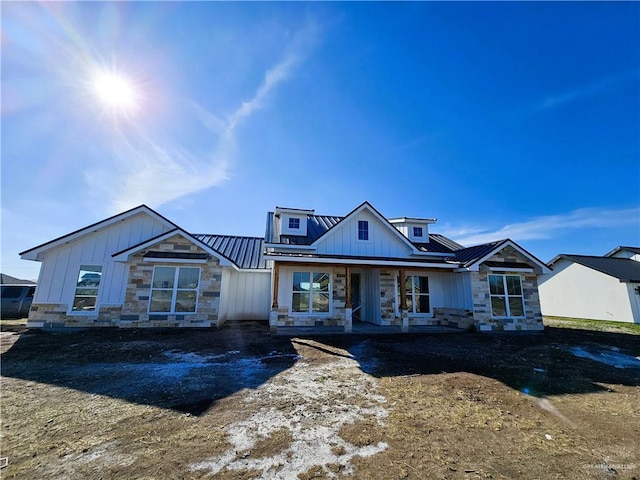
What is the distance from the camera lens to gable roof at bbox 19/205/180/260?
11.0 metres

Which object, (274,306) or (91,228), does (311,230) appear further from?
(91,228)

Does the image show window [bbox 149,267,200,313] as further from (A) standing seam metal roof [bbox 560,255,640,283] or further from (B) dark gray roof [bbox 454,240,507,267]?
(A) standing seam metal roof [bbox 560,255,640,283]

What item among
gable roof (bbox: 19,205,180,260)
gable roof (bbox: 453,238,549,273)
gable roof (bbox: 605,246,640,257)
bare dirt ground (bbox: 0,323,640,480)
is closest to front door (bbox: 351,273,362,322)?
gable roof (bbox: 453,238,549,273)

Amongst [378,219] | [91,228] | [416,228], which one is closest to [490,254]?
[416,228]

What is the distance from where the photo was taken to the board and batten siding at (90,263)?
11.3 meters

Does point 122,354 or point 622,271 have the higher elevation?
point 622,271

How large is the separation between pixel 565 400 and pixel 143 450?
6.65 m

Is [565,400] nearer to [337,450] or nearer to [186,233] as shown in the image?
[337,450]

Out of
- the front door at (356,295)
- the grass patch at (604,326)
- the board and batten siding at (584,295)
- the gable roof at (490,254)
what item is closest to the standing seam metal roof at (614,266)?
the board and batten siding at (584,295)

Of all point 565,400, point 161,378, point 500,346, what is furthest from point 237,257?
point 565,400

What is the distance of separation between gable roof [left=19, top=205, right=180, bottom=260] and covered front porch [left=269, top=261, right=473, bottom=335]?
6.25 m

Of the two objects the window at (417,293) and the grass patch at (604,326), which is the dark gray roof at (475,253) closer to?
the window at (417,293)

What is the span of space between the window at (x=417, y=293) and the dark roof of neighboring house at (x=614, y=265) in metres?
14.5

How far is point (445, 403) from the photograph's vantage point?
464 cm
